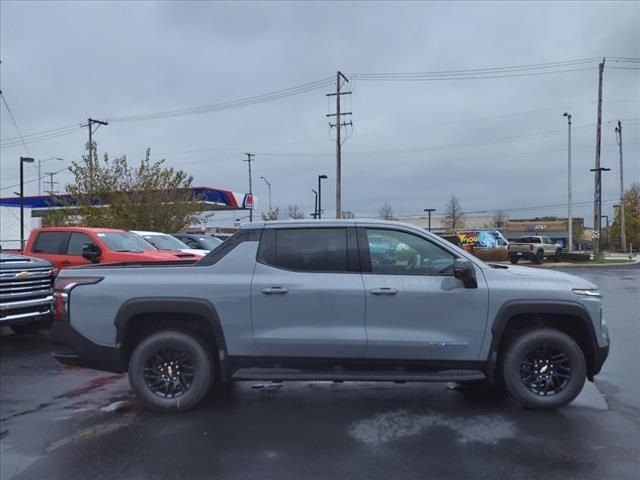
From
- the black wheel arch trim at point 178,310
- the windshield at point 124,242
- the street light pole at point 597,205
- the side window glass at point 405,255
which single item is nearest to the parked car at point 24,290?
the windshield at point 124,242

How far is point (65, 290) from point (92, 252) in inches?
203

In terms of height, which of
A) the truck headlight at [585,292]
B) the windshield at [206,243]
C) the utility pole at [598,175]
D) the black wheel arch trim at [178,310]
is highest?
the utility pole at [598,175]

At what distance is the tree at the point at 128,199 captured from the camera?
25.2 m

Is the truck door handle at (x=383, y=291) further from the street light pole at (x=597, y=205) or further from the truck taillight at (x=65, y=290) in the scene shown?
the street light pole at (x=597, y=205)

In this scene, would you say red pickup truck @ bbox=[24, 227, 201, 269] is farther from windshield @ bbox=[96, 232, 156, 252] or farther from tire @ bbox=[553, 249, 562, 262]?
tire @ bbox=[553, 249, 562, 262]

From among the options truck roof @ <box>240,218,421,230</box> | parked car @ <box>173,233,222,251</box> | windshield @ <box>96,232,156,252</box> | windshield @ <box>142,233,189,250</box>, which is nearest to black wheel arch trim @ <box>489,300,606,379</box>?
truck roof @ <box>240,218,421,230</box>

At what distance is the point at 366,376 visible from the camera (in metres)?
5.12

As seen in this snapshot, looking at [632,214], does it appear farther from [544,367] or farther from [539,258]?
[544,367]

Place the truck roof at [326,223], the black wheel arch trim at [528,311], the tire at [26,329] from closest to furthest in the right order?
the black wheel arch trim at [528,311], the truck roof at [326,223], the tire at [26,329]

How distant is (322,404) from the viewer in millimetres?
5668

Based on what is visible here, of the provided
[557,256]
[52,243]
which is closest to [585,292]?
[52,243]

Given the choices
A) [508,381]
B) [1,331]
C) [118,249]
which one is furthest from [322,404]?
[1,331]

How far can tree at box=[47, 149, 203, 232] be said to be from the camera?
25.2 meters

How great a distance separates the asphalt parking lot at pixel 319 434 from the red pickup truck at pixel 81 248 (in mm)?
4038
